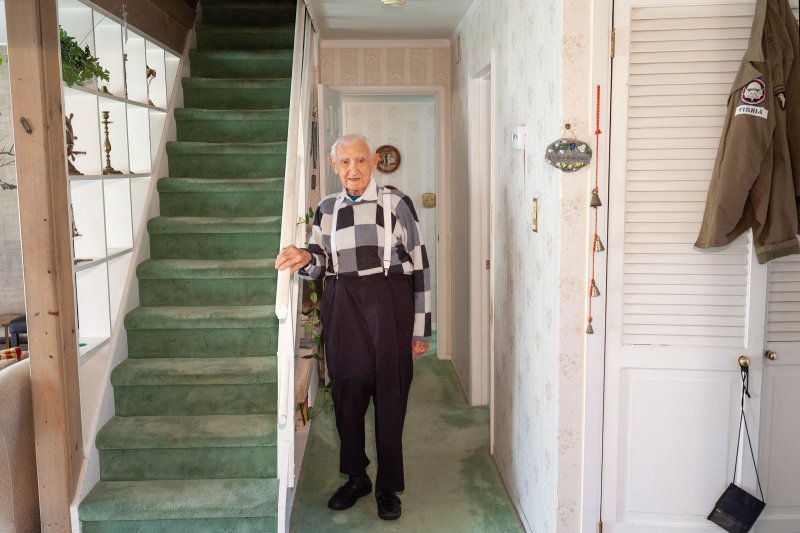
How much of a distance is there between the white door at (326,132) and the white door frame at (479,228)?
0.99 m

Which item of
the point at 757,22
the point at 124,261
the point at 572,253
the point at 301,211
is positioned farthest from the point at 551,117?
the point at 124,261

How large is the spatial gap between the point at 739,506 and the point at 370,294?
150cm

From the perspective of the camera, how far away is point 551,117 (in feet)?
7.87

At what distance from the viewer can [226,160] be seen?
159 inches

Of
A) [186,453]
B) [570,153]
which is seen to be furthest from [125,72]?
[570,153]

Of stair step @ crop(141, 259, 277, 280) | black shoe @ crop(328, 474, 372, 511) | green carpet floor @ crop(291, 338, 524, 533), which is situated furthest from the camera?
stair step @ crop(141, 259, 277, 280)

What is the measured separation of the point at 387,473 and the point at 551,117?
1604 mm

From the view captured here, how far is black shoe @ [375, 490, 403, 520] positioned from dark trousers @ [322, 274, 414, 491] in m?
0.04

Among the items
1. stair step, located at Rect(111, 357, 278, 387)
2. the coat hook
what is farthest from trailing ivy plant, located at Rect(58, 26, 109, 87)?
stair step, located at Rect(111, 357, 278, 387)

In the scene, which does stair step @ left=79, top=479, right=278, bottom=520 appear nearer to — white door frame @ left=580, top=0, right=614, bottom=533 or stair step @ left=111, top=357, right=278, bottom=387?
stair step @ left=111, top=357, right=278, bottom=387

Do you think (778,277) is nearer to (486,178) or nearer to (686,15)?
(686,15)

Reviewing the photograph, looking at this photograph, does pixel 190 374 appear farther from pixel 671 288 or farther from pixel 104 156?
pixel 671 288

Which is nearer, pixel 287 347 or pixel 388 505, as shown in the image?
pixel 287 347

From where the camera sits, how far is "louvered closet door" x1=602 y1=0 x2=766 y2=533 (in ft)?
7.34
